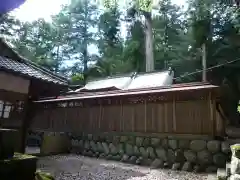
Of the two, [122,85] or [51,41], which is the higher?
[51,41]

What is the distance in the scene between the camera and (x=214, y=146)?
681cm

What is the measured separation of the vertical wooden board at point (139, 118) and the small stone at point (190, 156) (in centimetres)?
198

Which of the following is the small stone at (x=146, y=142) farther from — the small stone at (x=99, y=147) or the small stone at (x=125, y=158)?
the small stone at (x=99, y=147)

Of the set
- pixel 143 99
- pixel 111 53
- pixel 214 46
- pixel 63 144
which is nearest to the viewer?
pixel 143 99

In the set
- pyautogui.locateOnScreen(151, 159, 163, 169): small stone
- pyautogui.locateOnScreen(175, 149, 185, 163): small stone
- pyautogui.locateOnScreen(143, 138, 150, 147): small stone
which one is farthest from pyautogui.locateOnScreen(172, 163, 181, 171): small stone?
pyautogui.locateOnScreen(143, 138, 150, 147): small stone

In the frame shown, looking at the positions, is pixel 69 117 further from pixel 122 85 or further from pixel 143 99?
pixel 122 85

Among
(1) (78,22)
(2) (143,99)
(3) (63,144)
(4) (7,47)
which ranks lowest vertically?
(3) (63,144)

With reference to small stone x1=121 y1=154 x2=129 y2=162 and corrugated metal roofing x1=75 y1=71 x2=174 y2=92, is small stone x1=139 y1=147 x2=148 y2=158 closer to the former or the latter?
small stone x1=121 y1=154 x2=129 y2=162

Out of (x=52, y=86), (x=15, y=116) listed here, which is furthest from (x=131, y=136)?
(x=15, y=116)

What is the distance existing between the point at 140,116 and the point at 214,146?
3.06 metres

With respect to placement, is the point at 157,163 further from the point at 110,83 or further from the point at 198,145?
the point at 110,83

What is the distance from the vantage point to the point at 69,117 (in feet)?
37.4

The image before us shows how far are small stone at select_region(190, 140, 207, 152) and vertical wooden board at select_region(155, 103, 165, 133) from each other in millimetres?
1217

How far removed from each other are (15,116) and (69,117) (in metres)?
4.31
